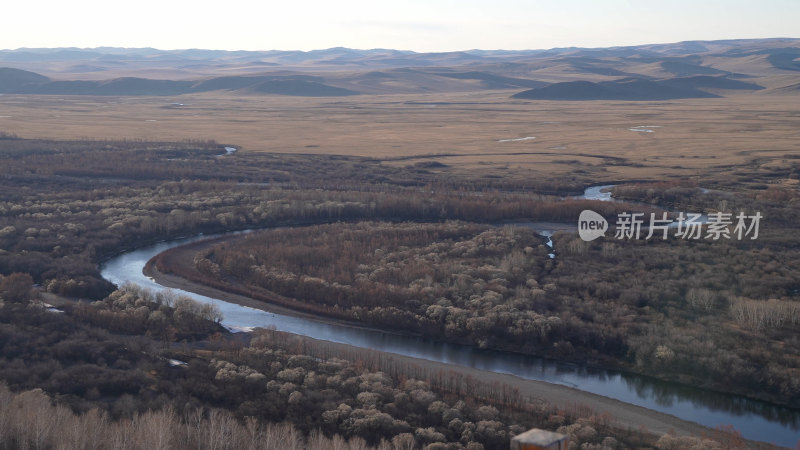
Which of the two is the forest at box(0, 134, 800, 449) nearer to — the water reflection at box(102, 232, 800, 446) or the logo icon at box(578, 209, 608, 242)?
the water reflection at box(102, 232, 800, 446)

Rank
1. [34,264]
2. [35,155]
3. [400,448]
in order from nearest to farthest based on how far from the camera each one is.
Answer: [400,448] < [34,264] < [35,155]

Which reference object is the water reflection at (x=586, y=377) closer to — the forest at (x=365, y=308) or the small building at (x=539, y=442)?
the forest at (x=365, y=308)

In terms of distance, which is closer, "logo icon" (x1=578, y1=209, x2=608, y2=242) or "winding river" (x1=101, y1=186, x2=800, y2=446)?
"winding river" (x1=101, y1=186, x2=800, y2=446)

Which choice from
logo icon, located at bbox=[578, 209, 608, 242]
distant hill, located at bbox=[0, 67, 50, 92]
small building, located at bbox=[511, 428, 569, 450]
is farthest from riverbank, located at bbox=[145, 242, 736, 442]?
distant hill, located at bbox=[0, 67, 50, 92]

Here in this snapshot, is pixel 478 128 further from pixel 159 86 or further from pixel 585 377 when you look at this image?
pixel 159 86

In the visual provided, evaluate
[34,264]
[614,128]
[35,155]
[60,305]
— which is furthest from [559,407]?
[614,128]

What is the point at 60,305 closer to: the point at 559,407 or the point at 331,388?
the point at 331,388
